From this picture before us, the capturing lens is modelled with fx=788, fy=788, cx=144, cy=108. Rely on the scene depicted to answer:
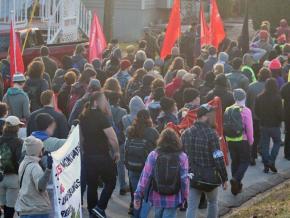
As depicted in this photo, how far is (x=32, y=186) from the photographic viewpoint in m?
7.96

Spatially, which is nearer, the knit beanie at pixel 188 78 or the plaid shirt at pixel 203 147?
the plaid shirt at pixel 203 147

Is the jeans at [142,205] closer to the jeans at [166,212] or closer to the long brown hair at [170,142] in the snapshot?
the jeans at [166,212]

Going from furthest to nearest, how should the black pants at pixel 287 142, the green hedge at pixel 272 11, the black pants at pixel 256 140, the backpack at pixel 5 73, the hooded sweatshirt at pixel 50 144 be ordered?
the green hedge at pixel 272 11 < the backpack at pixel 5 73 < the black pants at pixel 287 142 < the black pants at pixel 256 140 < the hooded sweatshirt at pixel 50 144

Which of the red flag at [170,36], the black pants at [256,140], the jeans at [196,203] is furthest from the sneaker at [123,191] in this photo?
the red flag at [170,36]

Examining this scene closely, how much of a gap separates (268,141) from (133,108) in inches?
138

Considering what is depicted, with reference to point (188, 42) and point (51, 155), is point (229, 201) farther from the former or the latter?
point (188, 42)

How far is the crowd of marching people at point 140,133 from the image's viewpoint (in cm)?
869

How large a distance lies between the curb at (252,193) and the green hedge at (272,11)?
21.0 metres

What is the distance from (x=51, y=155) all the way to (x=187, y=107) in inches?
Answer: 164

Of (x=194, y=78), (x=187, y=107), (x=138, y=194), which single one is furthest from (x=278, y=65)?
(x=138, y=194)

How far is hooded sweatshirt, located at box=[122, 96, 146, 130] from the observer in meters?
10.7

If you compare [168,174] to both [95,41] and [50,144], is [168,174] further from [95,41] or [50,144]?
[95,41]

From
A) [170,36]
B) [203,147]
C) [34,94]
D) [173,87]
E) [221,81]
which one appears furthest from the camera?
[170,36]

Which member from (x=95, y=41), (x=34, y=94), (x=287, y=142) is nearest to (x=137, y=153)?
(x=34, y=94)
